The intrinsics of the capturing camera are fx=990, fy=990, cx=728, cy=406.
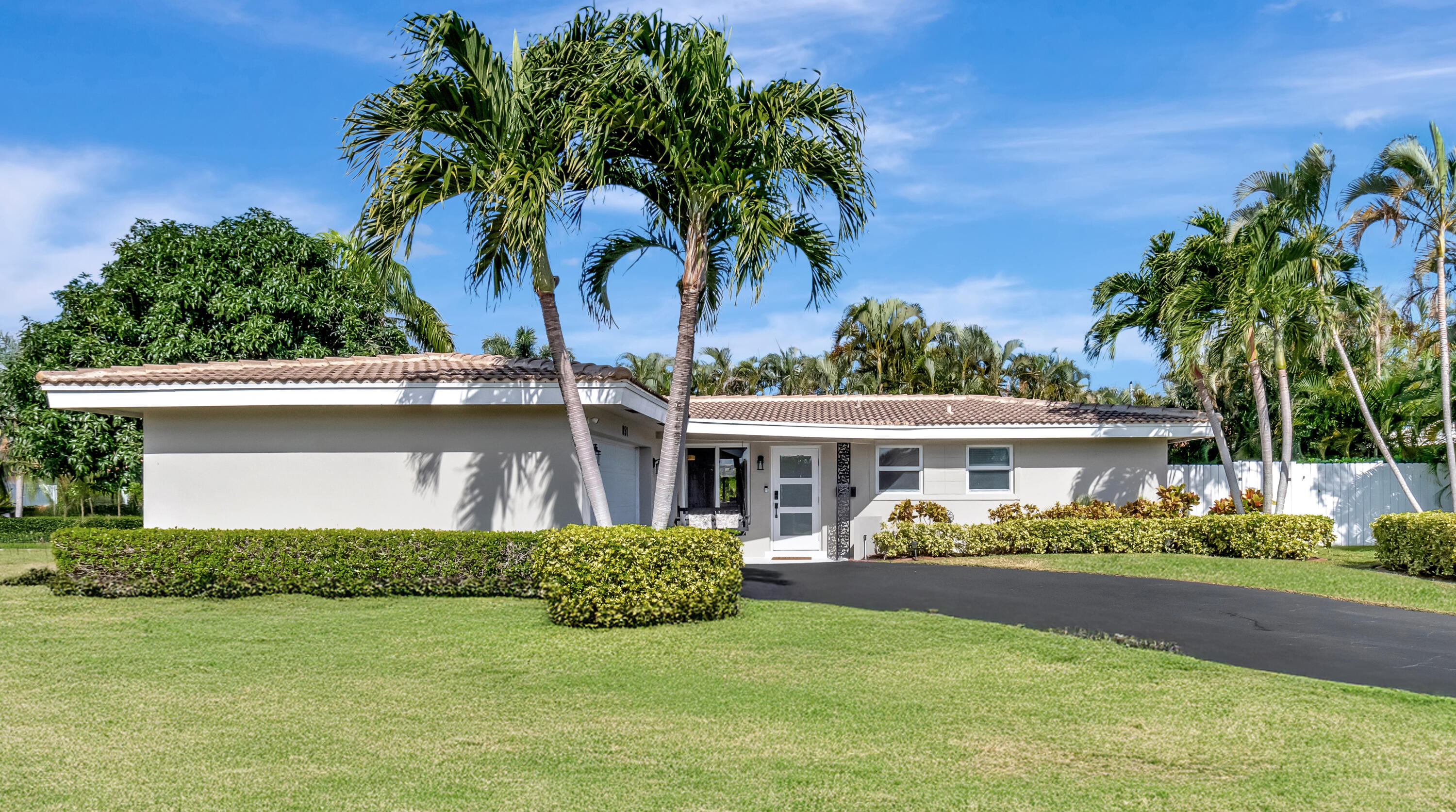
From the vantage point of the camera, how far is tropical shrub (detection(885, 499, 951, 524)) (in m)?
19.8

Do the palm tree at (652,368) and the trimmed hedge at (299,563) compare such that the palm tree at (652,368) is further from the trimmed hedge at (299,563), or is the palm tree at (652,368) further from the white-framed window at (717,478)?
the trimmed hedge at (299,563)

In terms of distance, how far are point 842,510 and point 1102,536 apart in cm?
498

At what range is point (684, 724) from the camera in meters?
6.67

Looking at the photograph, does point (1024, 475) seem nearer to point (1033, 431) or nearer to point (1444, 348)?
point (1033, 431)

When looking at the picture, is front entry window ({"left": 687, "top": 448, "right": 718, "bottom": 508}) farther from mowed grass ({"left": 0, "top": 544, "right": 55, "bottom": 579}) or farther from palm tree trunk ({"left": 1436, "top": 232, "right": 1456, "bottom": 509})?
palm tree trunk ({"left": 1436, "top": 232, "right": 1456, "bottom": 509})

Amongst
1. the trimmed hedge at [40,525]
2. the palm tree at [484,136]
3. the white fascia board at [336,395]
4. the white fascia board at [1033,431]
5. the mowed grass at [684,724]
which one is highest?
the palm tree at [484,136]

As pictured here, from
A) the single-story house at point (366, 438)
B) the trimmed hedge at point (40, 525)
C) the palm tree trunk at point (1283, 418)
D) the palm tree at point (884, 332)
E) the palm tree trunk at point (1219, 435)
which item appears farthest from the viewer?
the palm tree at point (884, 332)

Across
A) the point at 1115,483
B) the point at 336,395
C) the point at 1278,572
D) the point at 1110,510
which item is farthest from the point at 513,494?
the point at 1115,483

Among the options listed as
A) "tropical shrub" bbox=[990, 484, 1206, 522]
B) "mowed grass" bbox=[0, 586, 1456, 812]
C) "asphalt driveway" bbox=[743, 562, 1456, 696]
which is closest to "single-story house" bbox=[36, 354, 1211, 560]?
"asphalt driveway" bbox=[743, 562, 1456, 696]

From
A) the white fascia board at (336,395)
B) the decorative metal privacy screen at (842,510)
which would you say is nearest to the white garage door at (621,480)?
the white fascia board at (336,395)

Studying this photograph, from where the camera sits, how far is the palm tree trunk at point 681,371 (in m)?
11.4

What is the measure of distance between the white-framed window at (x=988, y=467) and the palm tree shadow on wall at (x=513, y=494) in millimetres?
10250

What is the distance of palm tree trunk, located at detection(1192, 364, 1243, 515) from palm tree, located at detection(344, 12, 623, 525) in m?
14.2

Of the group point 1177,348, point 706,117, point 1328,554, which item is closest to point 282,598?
point 706,117
